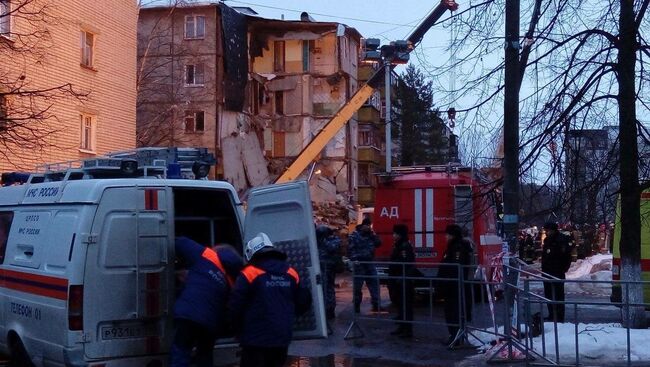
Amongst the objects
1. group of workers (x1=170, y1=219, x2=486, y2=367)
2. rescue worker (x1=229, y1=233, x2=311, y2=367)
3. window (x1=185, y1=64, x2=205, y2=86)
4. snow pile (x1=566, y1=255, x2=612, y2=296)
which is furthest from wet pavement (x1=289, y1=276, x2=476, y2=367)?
window (x1=185, y1=64, x2=205, y2=86)

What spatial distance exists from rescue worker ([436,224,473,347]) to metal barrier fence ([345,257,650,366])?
0.02 metres

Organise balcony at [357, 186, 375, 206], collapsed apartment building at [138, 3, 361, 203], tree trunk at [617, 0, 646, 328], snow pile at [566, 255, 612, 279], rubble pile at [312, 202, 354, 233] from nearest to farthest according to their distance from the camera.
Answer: tree trunk at [617, 0, 646, 328]
snow pile at [566, 255, 612, 279]
rubble pile at [312, 202, 354, 233]
collapsed apartment building at [138, 3, 361, 203]
balcony at [357, 186, 375, 206]

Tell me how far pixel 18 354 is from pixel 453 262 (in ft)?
20.6

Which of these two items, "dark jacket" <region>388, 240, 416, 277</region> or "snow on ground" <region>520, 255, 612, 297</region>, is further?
"snow on ground" <region>520, 255, 612, 297</region>

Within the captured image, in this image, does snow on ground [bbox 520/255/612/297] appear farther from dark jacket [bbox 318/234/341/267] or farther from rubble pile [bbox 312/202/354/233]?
rubble pile [bbox 312/202/354/233]

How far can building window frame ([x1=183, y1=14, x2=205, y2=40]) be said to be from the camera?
42719mm

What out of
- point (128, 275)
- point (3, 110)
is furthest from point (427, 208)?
point (128, 275)

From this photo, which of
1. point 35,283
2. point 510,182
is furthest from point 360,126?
point 35,283

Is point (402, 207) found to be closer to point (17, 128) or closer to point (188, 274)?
point (17, 128)

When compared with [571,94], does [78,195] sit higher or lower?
lower

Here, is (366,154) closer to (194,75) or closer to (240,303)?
(194,75)

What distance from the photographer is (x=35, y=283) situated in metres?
8.80

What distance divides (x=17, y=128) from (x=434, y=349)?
350 inches

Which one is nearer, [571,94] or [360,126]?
[571,94]
